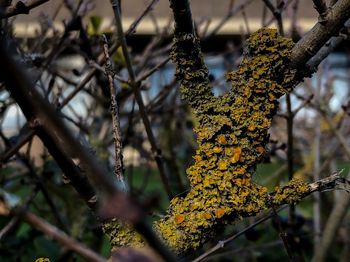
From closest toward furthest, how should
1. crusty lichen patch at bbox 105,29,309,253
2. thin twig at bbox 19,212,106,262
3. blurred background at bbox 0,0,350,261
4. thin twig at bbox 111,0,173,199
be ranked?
thin twig at bbox 19,212,106,262, crusty lichen patch at bbox 105,29,309,253, thin twig at bbox 111,0,173,199, blurred background at bbox 0,0,350,261

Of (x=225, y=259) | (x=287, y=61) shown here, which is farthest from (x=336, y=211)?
(x=287, y=61)

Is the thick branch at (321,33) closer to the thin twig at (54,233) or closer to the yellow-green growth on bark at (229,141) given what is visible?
the yellow-green growth on bark at (229,141)

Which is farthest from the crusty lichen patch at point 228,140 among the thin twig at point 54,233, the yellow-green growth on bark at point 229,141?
the thin twig at point 54,233

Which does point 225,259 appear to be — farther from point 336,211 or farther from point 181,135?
point 181,135

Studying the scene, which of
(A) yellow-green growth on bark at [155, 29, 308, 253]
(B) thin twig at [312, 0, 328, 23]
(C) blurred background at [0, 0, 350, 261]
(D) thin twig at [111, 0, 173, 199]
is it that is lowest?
(A) yellow-green growth on bark at [155, 29, 308, 253]

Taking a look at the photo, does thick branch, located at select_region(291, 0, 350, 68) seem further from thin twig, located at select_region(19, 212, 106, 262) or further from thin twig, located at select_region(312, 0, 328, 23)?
thin twig, located at select_region(19, 212, 106, 262)

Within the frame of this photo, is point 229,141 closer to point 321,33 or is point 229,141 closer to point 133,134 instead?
point 321,33

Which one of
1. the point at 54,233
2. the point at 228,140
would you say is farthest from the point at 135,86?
the point at 54,233

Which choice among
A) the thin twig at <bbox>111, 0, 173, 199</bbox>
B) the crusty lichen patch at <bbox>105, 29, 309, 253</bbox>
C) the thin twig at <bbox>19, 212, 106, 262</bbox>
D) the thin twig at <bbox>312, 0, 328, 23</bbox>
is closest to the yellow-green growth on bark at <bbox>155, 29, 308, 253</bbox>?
the crusty lichen patch at <bbox>105, 29, 309, 253</bbox>

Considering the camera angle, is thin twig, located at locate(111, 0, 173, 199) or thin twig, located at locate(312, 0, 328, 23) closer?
thin twig, located at locate(312, 0, 328, 23)
